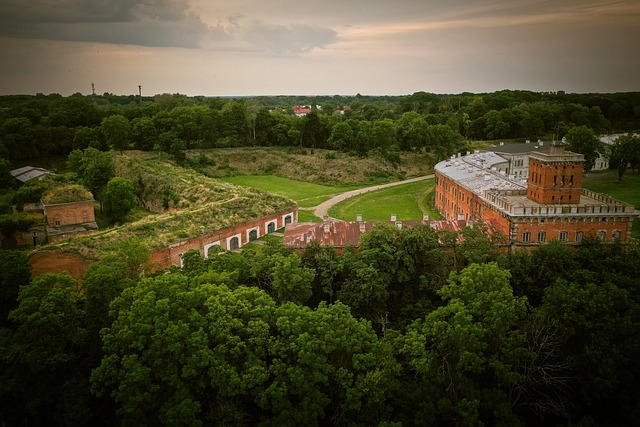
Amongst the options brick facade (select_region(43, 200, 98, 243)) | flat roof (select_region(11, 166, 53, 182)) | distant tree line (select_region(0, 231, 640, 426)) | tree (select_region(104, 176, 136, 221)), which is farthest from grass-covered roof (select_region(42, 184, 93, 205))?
distant tree line (select_region(0, 231, 640, 426))

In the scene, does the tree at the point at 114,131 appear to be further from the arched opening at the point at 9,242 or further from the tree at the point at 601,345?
the tree at the point at 601,345

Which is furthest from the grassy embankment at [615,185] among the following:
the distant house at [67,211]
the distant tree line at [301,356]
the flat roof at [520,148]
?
the distant house at [67,211]

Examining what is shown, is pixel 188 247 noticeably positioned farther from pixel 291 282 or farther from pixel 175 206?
pixel 291 282

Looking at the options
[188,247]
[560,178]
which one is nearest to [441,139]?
[560,178]

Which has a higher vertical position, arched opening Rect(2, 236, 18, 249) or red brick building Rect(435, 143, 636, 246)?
red brick building Rect(435, 143, 636, 246)

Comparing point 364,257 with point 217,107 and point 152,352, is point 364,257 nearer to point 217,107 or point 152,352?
point 152,352

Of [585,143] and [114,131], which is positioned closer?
[585,143]

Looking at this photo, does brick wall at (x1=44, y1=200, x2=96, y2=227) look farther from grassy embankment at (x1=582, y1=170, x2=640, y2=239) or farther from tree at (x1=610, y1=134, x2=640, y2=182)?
tree at (x1=610, y1=134, x2=640, y2=182)
